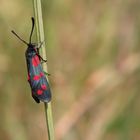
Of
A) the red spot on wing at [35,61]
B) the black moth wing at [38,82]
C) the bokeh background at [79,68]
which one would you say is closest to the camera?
the black moth wing at [38,82]

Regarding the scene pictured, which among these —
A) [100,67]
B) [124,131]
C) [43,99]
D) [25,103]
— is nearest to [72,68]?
[100,67]

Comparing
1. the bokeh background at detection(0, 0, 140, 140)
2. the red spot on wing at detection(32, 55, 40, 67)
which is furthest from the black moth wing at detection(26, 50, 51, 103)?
the bokeh background at detection(0, 0, 140, 140)

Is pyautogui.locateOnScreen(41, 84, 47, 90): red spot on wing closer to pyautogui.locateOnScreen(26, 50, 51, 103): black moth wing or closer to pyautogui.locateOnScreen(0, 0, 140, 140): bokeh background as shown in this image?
pyautogui.locateOnScreen(26, 50, 51, 103): black moth wing

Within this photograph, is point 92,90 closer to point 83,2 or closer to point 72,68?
point 72,68

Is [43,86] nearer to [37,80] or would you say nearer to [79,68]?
[37,80]

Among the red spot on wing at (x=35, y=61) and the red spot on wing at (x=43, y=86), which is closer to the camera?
the red spot on wing at (x=43, y=86)

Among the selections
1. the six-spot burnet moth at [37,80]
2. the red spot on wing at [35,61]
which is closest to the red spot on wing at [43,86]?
the six-spot burnet moth at [37,80]

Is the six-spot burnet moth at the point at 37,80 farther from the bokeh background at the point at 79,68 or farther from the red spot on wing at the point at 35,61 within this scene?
the bokeh background at the point at 79,68
